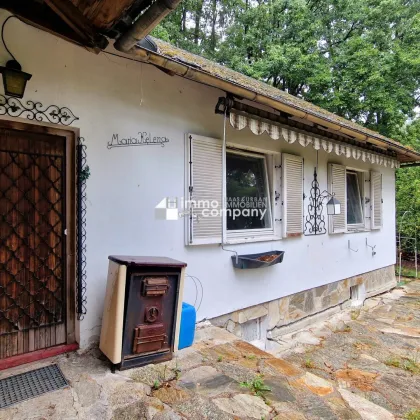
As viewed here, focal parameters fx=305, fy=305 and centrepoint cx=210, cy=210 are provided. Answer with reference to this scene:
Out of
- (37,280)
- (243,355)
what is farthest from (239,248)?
(37,280)

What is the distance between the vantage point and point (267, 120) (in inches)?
184

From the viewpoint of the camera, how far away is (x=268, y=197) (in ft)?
18.4

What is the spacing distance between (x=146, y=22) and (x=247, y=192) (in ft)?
11.2

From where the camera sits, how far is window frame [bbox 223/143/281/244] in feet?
15.9

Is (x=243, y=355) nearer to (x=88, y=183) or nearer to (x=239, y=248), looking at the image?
(x=239, y=248)

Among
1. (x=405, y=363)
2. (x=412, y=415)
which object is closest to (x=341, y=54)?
(x=405, y=363)

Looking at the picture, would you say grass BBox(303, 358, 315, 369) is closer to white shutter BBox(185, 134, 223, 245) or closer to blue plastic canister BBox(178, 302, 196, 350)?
blue plastic canister BBox(178, 302, 196, 350)

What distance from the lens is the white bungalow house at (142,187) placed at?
122 inches

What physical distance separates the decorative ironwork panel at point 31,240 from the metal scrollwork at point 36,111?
0.35m

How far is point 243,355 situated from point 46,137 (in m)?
3.31

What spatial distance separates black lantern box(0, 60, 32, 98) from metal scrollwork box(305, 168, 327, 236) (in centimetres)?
522

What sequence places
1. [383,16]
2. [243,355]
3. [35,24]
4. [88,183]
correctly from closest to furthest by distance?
[35,24], [88,183], [243,355], [383,16]

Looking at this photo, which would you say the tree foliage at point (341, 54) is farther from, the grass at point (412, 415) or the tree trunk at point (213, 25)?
the grass at point (412, 415)

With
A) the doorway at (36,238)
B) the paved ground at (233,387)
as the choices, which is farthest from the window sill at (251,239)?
the doorway at (36,238)
